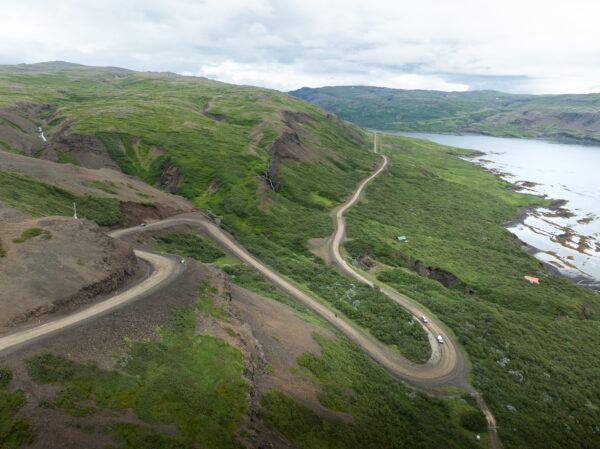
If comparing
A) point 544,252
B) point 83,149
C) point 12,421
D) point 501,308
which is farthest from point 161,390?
point 544,252

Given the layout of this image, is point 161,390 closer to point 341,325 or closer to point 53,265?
point 53,265

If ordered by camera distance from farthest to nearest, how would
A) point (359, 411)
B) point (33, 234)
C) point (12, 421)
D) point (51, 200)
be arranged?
point (51, 200) → point (33, 234) → point (359, 411) → point (12, 421)

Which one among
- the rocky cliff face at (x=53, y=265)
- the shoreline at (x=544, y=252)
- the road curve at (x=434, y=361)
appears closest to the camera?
the rocky cliff face at (x=53, y=265)

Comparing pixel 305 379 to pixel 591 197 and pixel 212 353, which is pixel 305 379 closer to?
pixel 212 353

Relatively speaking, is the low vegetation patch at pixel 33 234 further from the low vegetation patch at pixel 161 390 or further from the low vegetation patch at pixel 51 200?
the low vegetation patch at pixel 51 200

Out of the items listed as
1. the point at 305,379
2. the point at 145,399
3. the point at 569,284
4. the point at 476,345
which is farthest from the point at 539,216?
the point at 145,399

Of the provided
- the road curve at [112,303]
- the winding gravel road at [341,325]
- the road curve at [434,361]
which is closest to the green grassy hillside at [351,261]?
the winding gravel road at [341,325]

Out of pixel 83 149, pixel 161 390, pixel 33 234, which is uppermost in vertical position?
pixel 33 234
